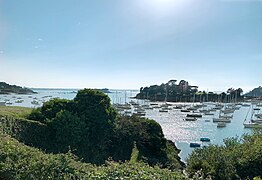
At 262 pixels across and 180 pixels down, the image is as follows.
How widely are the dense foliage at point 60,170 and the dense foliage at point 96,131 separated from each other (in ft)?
33.5

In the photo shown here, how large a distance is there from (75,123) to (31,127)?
257 centimetres

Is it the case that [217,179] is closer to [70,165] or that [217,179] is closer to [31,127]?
[70,165]

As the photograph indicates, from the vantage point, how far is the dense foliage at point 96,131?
17016mm

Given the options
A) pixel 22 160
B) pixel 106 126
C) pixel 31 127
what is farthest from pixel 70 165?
pixel 106 126

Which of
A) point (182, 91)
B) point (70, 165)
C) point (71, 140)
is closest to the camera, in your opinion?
point (70, 165)

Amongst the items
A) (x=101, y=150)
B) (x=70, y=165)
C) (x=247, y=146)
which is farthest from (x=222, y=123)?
(x=70, y=165)

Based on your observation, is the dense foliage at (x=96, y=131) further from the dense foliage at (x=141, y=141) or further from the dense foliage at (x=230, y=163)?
the dense foliage at (x=230, y=163)

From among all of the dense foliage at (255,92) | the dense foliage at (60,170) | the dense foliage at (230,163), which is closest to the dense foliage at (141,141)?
the dense foliage at (230,163)

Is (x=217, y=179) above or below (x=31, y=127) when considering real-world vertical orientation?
below

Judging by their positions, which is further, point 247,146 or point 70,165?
point 247,146

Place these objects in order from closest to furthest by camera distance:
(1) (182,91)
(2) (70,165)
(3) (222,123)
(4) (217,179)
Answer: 1. (2) (70,165)
2. (4) (217,179)
3. (3) (222,123)
4. (1) (182,91)

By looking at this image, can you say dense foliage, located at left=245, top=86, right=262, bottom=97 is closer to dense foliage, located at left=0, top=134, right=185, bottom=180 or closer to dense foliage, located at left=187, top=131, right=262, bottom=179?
dense foliage, located at left=187, top=131, right=262, bottom=179

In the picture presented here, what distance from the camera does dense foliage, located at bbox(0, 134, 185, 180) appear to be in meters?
4.80

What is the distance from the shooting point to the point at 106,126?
18.8 m
